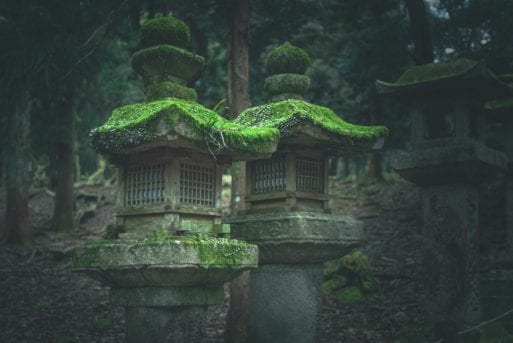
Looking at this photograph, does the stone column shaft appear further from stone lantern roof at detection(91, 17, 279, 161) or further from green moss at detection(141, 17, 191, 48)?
green moss at detection(141, 17, 191, 48)

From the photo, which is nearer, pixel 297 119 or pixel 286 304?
pixel 297 119

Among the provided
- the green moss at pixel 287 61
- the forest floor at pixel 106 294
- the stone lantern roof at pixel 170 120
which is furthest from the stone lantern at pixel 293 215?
the stone lantern roof at pixel 170 120

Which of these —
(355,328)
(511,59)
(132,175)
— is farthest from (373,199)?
(132,175)

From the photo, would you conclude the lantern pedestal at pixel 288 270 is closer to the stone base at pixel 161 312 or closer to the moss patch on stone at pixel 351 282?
the stone base at pixel 161 312

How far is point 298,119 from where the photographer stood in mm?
9133

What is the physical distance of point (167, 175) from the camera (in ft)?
26.0

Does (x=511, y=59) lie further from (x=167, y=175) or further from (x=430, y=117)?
(x=167, y=175)

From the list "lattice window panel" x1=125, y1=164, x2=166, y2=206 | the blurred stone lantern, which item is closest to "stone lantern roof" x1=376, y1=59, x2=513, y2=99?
the blurred stone lantern

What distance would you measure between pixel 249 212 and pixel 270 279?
124 cm

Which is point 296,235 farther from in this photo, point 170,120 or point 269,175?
point 170,120

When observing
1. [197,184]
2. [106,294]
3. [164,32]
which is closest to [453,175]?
[197,184]

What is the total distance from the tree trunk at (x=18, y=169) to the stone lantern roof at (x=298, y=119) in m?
10.4

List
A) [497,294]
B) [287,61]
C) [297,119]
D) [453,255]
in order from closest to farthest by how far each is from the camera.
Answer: [297,119], [287,61], [453,255], [497,294]

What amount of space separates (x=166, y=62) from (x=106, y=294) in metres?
9.06
